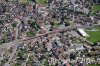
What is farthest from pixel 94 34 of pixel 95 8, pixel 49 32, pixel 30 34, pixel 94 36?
pixel 95 8

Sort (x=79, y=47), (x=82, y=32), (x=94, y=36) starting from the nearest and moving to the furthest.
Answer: (x=79, y=47) → (x=94, y=36) → (x=82, y=32)

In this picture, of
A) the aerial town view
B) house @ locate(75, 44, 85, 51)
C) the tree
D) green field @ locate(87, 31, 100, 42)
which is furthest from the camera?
the tree

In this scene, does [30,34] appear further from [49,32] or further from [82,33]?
[82,33]

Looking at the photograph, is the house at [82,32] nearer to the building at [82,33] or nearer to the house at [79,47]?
the building at [82,33]

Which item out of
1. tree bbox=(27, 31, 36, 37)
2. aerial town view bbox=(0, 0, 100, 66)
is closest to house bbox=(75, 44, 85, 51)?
aerial town view bbox=(0, 0, 100, 66)

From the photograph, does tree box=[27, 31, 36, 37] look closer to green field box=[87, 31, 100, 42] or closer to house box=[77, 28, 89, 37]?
house box=[77, 28, 89, 37]

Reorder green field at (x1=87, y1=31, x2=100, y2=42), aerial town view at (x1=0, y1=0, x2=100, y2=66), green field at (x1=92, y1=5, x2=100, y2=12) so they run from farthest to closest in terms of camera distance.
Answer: green field at (x1=92, y1=5, x2=100, y2=12), green field at (x1=87, y1=31, x2=100, y2=42), aerial town view at (x1=0, y1=0, x2=100, y2=66)

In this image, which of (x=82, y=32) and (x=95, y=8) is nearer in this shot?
(x=82, y=32)

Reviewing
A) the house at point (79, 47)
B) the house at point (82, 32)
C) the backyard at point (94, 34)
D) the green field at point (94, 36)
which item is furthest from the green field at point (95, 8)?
the house at point (79, 47)
